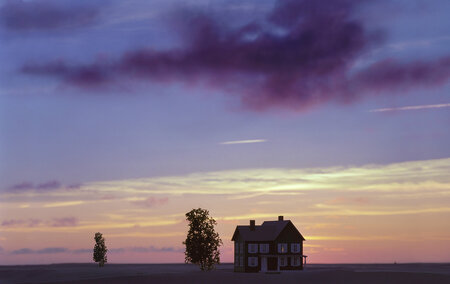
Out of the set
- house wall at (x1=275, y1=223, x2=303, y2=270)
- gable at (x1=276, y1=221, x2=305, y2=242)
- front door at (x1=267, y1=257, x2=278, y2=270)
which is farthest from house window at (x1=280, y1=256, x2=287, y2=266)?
gable at (x1=276, y1=221, x2=305, y2=242)

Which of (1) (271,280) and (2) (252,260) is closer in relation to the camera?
(1) (271,280)

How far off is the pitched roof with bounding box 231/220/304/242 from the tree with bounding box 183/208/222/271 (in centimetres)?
783

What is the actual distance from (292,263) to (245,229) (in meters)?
9.70

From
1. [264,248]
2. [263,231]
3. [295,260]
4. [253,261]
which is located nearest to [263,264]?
[253,261]

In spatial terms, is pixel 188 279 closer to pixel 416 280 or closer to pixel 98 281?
pixel 98 281

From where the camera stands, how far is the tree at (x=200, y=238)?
10150 centimetres

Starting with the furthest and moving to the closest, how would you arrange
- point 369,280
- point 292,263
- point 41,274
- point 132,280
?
point 292,263, point 41,274, point 132,280, point 369,280

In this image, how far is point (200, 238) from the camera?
101375 millimetres

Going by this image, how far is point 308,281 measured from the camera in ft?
255

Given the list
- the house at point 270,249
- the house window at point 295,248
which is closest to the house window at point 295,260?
the house at point 270,249

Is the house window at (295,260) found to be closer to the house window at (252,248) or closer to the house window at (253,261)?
the house window at (253,261)

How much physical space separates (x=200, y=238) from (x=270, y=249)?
42.5 ft

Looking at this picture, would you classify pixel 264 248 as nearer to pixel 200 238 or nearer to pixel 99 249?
pixel 200 238

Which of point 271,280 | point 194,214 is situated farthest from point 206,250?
point 271,280
